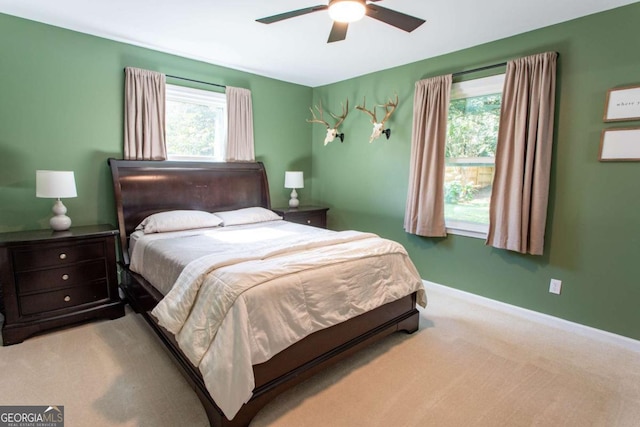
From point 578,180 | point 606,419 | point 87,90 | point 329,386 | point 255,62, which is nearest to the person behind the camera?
point 606,419

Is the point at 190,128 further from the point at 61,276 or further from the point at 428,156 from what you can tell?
the point at 428,156

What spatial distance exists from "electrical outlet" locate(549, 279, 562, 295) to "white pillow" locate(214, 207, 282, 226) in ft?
9.45

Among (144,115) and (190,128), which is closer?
(144,115)

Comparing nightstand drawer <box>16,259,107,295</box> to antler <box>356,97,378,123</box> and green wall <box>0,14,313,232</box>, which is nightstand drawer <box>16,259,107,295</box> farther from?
antler <box>356,97,378,123</box>

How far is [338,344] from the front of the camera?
2.14m

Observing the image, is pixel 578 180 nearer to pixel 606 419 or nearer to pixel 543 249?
pixel 543 249

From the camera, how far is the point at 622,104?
8.02 ft

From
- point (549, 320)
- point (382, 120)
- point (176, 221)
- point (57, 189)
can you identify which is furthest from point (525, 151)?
point (57, 189)

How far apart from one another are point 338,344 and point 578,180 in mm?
2396

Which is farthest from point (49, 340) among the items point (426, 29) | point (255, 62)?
point (426, 29)

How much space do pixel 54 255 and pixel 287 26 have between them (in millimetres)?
2705

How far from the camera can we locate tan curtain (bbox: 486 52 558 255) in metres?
2.72

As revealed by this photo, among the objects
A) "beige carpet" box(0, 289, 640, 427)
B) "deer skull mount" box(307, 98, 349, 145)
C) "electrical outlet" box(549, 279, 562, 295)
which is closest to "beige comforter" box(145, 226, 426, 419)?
"beige carpet" box(0, 289, 640, 427)

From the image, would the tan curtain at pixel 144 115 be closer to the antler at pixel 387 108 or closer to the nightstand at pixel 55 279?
the nightstand at pixel 55 279
